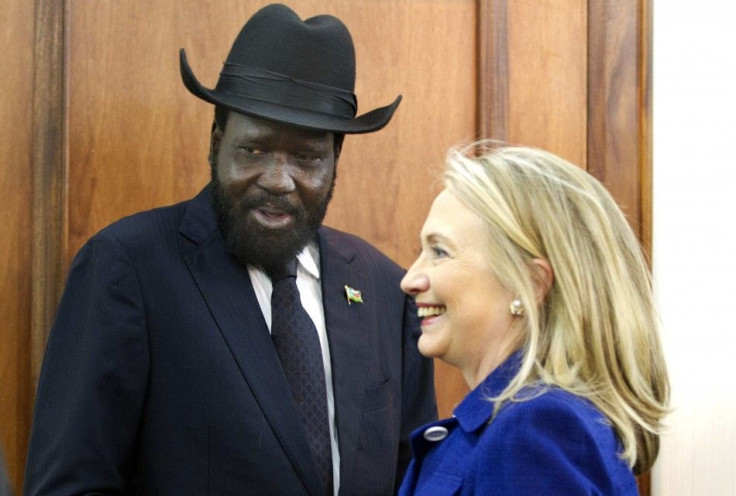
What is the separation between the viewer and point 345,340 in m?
2.20

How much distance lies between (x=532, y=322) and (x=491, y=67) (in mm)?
1113

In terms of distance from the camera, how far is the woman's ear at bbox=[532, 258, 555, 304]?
161 centimetres

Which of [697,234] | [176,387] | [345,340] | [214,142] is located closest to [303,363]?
[345,340]

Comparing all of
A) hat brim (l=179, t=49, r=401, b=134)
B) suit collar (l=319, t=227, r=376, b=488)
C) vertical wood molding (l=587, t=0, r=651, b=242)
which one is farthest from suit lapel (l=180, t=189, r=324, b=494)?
vertical wood molding (l=587, t=0, r=651, b=242)

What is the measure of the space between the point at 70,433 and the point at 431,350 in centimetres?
65

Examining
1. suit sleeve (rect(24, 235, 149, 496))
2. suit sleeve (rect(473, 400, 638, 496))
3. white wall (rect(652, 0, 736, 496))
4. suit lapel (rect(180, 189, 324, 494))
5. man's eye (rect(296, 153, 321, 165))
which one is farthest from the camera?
white wall (rect(652, 0, 736, 496))

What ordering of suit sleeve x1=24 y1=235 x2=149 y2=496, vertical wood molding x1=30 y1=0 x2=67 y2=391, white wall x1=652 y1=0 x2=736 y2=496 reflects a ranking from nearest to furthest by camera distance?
1. suit sleeve x1=24 y1=235 x2=149 y2=496
2. vertical wood molding x1=30 y1=0 x2=67 y2=391
3. white wall x1=652 y1=0 x2=736 y2=496

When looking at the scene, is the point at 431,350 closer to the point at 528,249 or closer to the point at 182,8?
the point at 528,249

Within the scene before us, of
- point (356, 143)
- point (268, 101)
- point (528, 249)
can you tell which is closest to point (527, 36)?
point (356, 143)

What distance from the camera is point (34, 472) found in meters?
1.93

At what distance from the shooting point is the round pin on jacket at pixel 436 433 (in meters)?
1.70

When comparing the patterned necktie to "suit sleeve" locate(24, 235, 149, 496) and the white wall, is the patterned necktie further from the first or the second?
the white wall

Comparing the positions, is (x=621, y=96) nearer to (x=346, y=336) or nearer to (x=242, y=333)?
(x=346, y=336)

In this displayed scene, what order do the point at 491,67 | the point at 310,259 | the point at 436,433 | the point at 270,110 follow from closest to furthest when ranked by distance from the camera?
1. the point at 436,433
2. the point at 270,110
3. the point at 310,259
4. the point at 491,67
